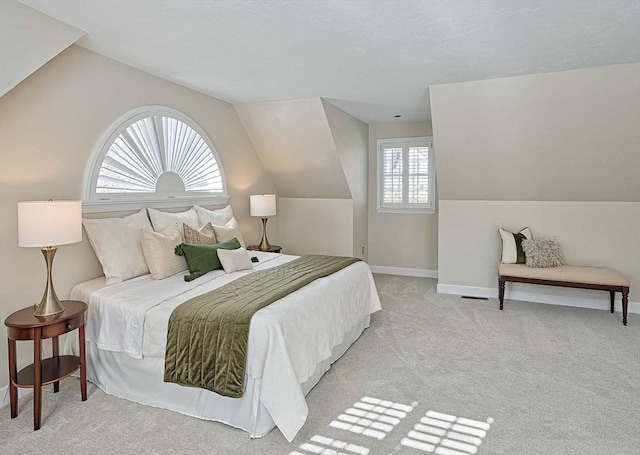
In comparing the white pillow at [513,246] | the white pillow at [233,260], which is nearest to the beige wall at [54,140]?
the white pillow at [233,260]

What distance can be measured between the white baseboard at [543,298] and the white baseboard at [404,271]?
0.85 metres

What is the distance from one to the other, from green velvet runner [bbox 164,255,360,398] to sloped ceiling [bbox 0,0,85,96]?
174 cm

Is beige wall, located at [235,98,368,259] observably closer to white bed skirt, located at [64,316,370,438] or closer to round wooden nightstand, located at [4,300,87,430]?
white bed skirt, located at [64,316,370,438]

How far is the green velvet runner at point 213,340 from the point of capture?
90.4 inches

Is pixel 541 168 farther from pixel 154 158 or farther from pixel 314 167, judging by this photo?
pixel 154 158

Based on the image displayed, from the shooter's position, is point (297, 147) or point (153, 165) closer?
point (153, 165)

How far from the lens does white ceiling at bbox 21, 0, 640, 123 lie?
237 centimetres

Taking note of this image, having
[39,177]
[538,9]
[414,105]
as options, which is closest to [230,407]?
[39,177]

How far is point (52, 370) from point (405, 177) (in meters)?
5.04

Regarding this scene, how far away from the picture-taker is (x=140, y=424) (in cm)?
241

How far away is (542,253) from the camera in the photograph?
4.53 meters

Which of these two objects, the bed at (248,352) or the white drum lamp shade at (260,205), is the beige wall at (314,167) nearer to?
the white drum lamp shade at (260,205)

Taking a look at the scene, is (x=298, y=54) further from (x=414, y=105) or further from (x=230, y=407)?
(x=230, y=407)

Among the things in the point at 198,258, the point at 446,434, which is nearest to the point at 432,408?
the point at 446,434
